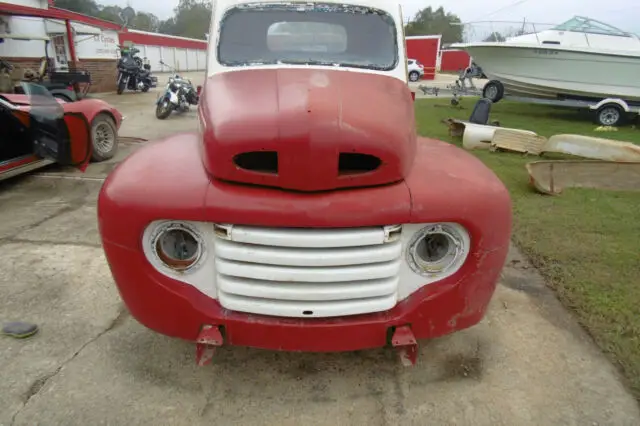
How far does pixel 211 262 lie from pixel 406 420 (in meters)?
1.22

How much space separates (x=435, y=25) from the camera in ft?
226

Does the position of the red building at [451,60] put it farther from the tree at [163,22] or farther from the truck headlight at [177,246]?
the truck headlight at [177,246]

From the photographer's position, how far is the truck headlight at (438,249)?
6.75 feet

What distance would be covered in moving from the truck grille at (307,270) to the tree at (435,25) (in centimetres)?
6868

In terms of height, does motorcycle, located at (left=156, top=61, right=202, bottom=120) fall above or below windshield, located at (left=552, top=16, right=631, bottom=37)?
below

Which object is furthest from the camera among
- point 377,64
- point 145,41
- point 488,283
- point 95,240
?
point 145,41

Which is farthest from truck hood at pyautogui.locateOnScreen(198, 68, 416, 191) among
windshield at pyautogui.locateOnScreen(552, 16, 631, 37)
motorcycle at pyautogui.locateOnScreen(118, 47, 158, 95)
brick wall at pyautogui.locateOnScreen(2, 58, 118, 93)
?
motorcycle at pyautogui.locateOnScreen(118, 47, 158, 95)

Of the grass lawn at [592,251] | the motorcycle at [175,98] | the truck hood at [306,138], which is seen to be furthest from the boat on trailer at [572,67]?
the truck hood at [306,138]

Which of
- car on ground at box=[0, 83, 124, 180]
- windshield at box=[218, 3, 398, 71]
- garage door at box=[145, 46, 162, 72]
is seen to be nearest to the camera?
windshield at box=[218, 3, 398, 71]

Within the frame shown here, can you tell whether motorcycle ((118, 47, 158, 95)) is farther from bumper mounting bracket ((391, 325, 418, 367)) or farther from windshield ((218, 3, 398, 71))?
bumper mounting bracket ((391, 325, 418, 367))

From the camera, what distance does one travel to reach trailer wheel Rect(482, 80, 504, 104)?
1438cm

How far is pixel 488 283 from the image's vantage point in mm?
2184

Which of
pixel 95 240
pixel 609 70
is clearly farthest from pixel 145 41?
pixel 95 240

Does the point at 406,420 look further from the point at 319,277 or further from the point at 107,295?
the point at 107,295
